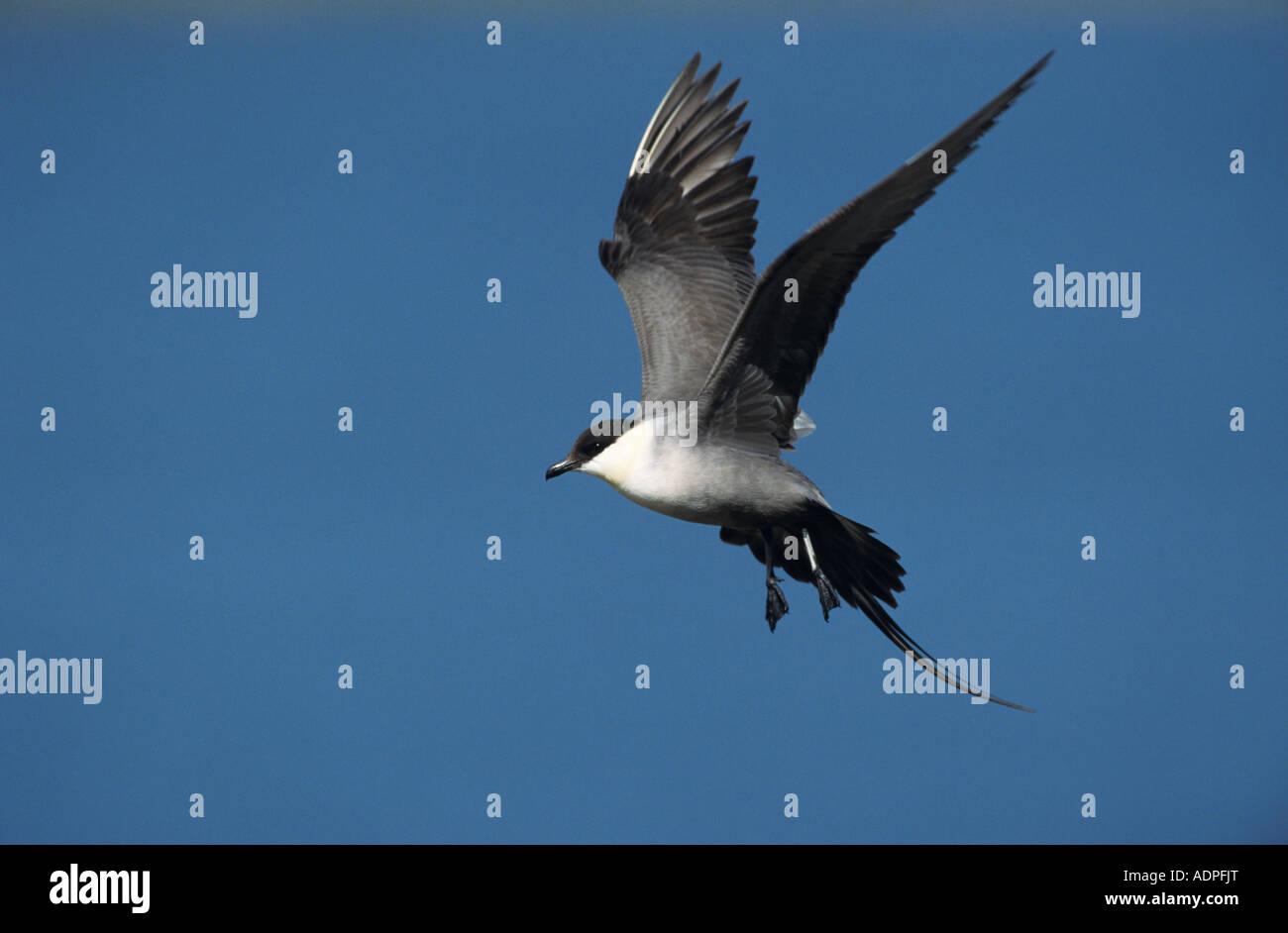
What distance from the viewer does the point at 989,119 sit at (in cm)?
711

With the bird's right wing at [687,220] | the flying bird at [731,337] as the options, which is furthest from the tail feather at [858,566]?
the bird's right wing at [687,220]

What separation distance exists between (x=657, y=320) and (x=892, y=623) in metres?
2.66

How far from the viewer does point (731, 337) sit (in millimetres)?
8555

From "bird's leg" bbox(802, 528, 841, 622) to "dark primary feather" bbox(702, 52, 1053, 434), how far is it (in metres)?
0.74

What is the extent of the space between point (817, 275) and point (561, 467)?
215 cm

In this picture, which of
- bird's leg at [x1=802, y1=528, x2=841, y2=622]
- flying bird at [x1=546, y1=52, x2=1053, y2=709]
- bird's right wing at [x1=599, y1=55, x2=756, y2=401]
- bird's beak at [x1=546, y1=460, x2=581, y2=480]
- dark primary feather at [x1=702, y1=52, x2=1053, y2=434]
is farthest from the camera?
bird's right wing at [x1=599, y1=55, x2=756, y2=401]

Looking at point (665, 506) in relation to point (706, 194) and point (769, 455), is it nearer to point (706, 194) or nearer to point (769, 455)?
point (769, 455)

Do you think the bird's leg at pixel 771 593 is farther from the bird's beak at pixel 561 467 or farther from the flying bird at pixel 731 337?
the bird's beak at pixel 561 467

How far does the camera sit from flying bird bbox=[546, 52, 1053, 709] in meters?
8.16

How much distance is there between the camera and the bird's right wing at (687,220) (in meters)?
10.6

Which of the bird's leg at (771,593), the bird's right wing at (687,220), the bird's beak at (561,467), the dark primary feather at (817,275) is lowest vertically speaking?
the bird's leg at (771,593)

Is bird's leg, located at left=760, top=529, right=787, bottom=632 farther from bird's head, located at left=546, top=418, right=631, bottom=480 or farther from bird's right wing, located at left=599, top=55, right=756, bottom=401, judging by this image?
bird's right wing, located at left=599, top=55, right=756, bottom=401

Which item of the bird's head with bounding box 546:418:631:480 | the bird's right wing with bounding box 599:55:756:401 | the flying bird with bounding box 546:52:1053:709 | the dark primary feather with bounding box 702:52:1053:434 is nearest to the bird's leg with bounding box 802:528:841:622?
the flying bird with bounding box 546:52:1053:709

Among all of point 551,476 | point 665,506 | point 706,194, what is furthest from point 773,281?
point 706,194
